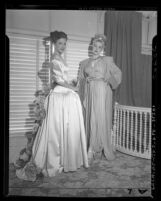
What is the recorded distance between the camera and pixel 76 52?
4.56 feet

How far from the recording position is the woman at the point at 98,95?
1.41 m

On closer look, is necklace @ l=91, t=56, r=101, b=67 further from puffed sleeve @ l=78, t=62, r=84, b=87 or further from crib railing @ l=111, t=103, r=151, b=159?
crib railing @ l=111, t=103, r=151, b=159

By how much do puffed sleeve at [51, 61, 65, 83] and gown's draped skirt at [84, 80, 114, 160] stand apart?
0.23 m

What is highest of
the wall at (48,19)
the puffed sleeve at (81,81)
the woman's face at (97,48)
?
the wall at (48,19)

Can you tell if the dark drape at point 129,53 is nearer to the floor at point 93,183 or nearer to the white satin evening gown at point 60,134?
the white satin evening gown at point 60,134

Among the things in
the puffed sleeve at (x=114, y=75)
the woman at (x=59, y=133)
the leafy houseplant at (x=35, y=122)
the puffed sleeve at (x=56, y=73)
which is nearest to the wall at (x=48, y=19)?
the woman at (x=59, y=133)

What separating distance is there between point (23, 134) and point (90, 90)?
0.64 meters

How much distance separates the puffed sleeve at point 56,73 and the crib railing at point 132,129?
510 mm

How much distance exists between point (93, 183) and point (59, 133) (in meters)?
0.48

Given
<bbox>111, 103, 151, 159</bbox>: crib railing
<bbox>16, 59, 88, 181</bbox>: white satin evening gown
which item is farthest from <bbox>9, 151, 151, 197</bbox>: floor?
<bbox>111, 103, 151, 159</bbox>: crib railing

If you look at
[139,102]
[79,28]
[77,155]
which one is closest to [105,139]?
[77,155]

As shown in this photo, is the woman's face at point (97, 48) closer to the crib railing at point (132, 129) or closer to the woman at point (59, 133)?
the woman at point (59, 133)

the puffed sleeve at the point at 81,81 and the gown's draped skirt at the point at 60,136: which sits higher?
the puffed sleeve at the point at 81,81

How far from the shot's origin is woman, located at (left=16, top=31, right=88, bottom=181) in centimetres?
140
